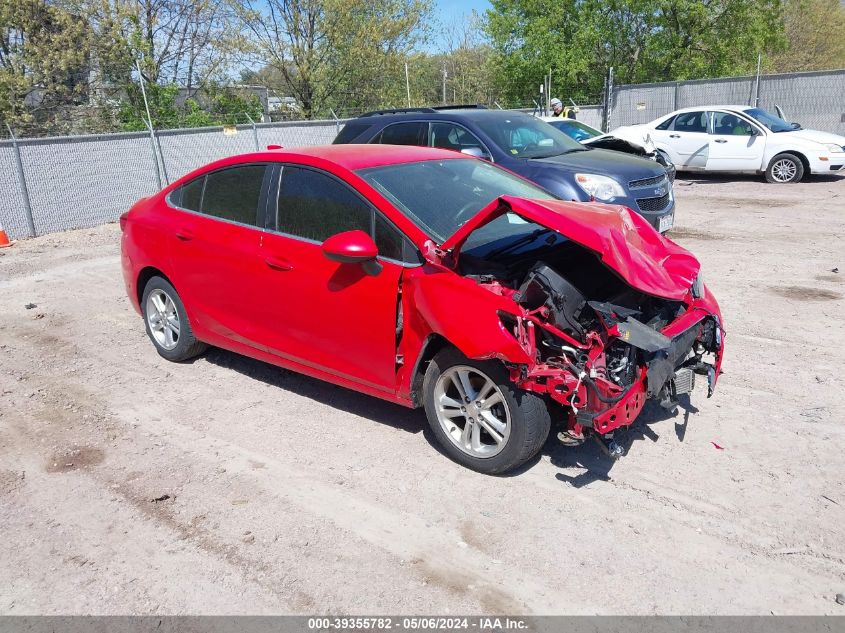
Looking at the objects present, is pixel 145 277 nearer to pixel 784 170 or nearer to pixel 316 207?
pixel 316 207

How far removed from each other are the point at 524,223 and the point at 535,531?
78.4 inches

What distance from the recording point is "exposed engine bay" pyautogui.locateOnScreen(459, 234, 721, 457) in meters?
3.43

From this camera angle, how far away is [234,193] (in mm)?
4945

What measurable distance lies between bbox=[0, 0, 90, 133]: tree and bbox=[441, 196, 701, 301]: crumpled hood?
68.5 feet

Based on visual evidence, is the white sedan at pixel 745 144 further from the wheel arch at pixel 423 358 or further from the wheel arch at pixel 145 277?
the wheel arch at pixel 423 358

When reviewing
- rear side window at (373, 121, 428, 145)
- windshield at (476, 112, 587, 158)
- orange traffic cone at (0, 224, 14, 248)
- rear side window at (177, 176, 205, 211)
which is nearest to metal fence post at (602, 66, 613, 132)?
windshield at (476, 112, 587, 158)

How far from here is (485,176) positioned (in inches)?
195

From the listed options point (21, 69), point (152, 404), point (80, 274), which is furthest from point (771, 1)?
point (152, 404)

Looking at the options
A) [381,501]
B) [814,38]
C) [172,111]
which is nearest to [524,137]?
[381,501]

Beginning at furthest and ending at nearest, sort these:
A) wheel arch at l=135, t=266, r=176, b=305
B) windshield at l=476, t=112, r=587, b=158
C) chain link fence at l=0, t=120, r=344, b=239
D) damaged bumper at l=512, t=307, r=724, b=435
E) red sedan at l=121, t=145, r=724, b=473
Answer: chain link fence at l=0, t=120, r=344, b=239, windshield at l=476, t=112, r=587, b=158, wheel arch at l=135, t=266, r=176, b=305, red sedan at l=121, t=145, r=724, b=473, damaged bumper at l=512, t=307, r=724, b=435

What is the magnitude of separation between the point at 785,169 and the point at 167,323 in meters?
13.4

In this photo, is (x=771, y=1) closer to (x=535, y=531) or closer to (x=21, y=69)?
(x=21, y=69)

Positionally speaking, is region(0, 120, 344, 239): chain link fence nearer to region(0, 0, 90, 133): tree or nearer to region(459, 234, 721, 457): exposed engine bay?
region(0, 0, 90, 133): tree

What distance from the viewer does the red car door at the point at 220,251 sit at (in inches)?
187
